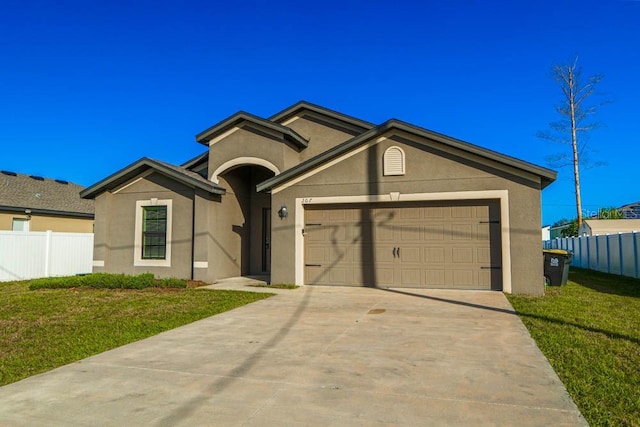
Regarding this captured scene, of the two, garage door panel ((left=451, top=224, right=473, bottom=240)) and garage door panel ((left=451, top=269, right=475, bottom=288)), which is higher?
garage door panel ((left=451, top=224, right=473, bottom=240))

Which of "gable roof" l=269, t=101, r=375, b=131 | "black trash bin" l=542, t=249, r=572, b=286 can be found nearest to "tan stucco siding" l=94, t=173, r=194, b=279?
"gable roof" l=269, t=101, r=375, b=131

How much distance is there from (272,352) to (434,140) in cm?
798

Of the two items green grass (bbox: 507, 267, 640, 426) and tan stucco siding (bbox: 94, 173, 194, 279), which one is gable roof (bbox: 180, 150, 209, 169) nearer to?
tan stucco siding (bbox: 94, 173, 194, 279)

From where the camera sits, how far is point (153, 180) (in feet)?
48.8

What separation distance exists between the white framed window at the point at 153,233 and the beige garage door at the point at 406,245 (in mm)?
4905

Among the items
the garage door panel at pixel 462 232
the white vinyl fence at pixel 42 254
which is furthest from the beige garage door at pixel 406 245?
the white vinyl fence at pixel 42 254

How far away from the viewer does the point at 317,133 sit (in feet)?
55.7

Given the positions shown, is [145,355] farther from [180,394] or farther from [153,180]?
[153,180]

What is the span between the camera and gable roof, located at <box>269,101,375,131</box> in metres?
16.6

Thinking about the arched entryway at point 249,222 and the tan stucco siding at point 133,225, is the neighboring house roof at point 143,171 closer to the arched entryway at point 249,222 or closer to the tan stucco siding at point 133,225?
the tan stucco siding at point 133,225

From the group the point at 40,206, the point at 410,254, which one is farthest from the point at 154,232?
the point at 40,206

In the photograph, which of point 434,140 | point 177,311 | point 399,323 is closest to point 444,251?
point 434,140

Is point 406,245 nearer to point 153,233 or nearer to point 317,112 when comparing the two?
point 317,112

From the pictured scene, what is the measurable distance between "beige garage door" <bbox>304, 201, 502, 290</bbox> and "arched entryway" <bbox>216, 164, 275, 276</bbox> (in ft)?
12.4
